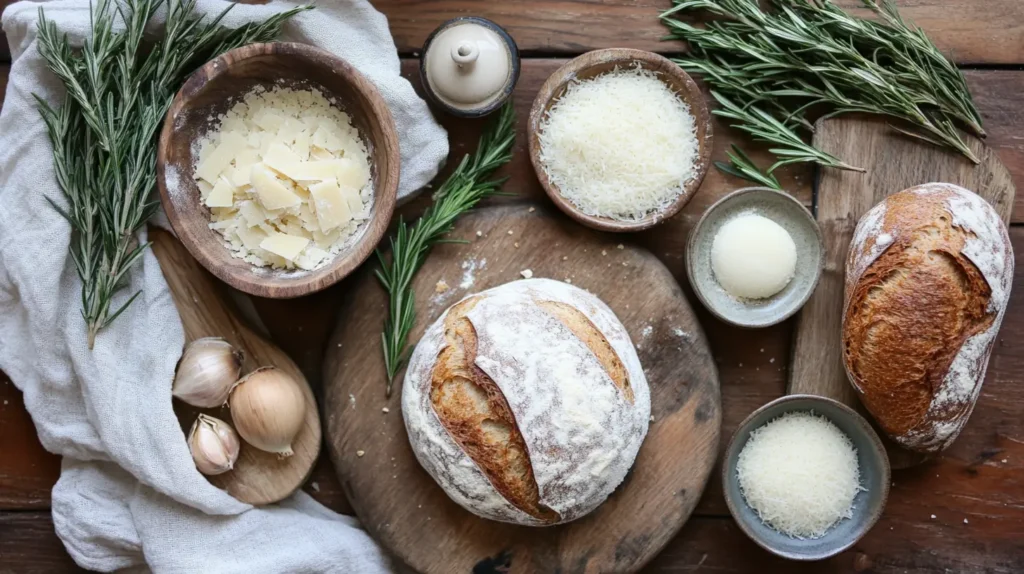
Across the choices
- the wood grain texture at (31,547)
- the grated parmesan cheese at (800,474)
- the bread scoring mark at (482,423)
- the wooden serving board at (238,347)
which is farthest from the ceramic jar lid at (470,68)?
the wood grain texture at (31,547)

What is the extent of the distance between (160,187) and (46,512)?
37.8 inches

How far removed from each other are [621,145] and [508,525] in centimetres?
98

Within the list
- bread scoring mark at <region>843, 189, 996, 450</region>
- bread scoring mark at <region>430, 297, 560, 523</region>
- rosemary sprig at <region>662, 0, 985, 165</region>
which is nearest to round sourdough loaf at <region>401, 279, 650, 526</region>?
bread scoring mark at <region>430, 297, 560, 523</region>

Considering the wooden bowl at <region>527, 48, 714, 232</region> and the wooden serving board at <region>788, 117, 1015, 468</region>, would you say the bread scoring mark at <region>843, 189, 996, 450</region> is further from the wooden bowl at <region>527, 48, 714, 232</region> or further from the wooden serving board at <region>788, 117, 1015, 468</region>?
the wooden bowl at <region>527, 48, 714, 232</region>

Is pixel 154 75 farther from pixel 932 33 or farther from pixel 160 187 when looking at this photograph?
pixel 932 33

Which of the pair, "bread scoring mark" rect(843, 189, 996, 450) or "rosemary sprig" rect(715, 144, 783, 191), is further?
"rosemary sprig" rect(715, 144, 783, 191)

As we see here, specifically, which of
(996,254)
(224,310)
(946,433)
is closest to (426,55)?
(224,310)

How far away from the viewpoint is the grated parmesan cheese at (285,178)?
188 cm

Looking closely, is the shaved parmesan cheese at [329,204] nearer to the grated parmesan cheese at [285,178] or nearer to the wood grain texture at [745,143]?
the grated parmesan cheese at [285,178]

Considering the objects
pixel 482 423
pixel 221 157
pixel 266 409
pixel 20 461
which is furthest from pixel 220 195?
pixel 20 461

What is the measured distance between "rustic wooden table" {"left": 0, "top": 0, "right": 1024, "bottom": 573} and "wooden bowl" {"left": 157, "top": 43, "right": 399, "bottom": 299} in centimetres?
24

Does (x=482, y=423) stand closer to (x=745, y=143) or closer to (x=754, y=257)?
(x=754, y=257)

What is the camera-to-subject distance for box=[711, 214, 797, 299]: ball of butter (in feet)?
6.54

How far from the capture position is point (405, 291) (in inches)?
79.0
